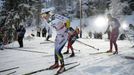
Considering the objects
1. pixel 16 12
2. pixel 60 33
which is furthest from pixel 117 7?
pixel 60 33

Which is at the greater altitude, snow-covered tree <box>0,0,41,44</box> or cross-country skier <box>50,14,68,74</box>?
snow-covered tree <box>0,0,41,44</box>

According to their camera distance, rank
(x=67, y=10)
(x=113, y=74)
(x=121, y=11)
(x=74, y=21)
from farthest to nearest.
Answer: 1. (x=67, y=10)
2. (x=74, y=21)
3. (x=121, y=11)
4. (x=113, y=74)

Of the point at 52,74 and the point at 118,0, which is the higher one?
the point at 118,0

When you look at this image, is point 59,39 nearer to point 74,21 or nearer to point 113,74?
point 113,74

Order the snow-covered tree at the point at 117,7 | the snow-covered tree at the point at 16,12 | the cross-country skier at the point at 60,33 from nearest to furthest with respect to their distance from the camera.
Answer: the cross-country skier at the point at 60,33 < the snow-covered tree at the point at 16,12 < the snow-covered tree at the point at 117,7

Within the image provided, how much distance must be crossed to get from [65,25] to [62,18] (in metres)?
0.29

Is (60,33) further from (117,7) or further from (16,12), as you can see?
(117,7)

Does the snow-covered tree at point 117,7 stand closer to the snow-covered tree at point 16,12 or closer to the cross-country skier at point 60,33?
the snow-covered tree at point 16,12

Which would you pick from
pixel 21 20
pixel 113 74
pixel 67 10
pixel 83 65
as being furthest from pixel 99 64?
pixel 67 10

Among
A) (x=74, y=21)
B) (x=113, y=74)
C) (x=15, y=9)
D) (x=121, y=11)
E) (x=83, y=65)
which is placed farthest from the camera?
→ (x=74, y=21)

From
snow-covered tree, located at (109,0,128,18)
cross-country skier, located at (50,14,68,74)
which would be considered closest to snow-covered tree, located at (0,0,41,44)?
snow-covered tree, located at (109,0,128,18)

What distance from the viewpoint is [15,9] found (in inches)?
1411

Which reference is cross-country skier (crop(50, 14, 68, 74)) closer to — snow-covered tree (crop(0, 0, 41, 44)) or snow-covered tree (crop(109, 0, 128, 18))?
snow-covered tree (crop(0, 0, 41, 44))

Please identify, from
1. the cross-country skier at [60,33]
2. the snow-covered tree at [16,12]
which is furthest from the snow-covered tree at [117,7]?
the cross-country skier at [60,33]
